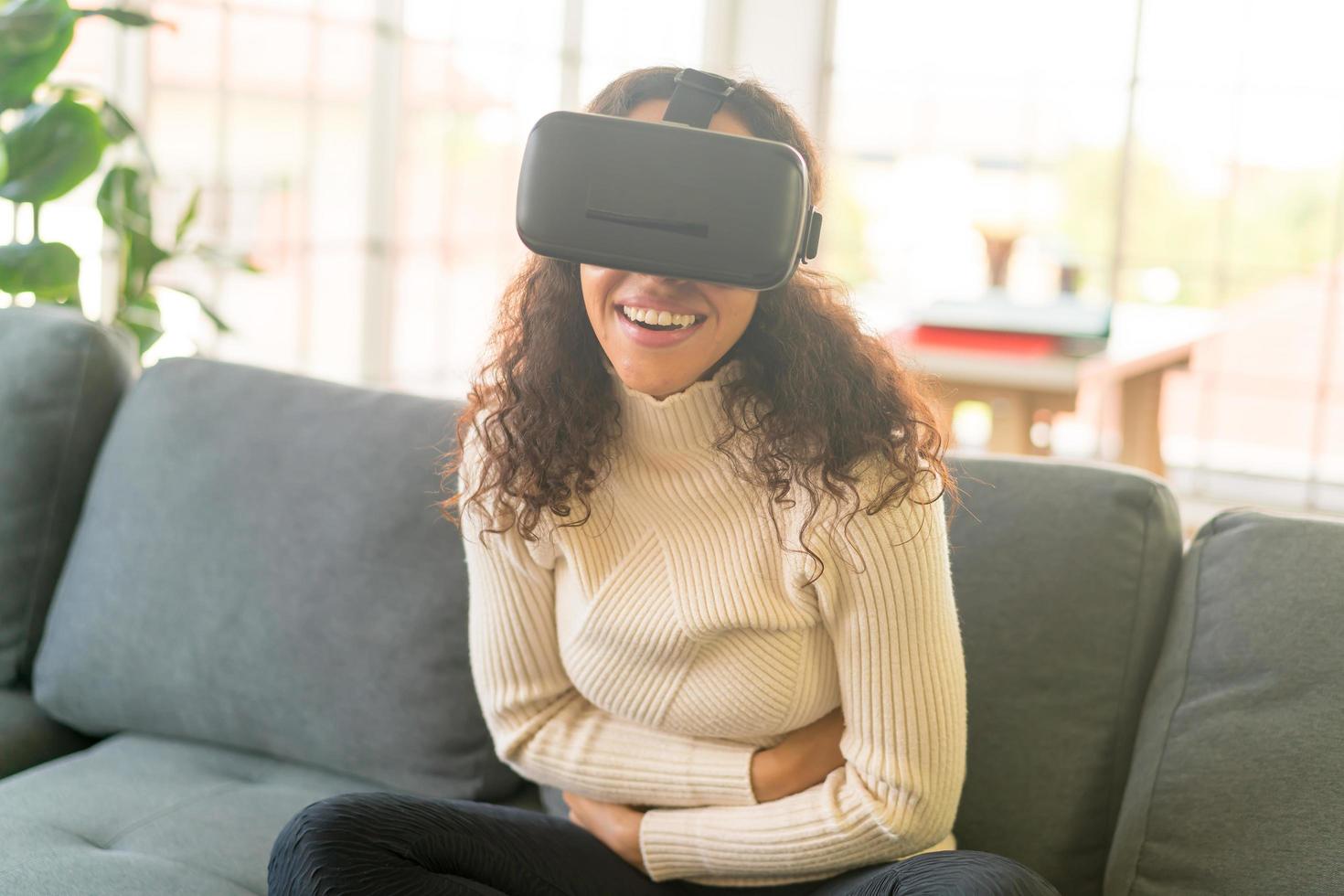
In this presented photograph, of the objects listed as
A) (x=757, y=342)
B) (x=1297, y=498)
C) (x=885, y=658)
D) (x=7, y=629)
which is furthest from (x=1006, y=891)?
(x=1297, y=498)

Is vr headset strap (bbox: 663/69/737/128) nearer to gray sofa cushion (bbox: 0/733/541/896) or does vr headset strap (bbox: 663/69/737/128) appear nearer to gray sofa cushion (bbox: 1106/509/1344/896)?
gray sofa cushion (bbox: 1106/509/1344/896)

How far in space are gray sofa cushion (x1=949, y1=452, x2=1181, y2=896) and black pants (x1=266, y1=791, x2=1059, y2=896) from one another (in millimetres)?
240

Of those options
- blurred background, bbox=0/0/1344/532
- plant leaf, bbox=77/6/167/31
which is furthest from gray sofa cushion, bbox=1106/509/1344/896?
blurred background, bbox=0/0/1344/532

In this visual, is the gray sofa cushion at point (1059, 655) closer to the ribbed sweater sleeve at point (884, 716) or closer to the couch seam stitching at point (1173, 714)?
the couch seam stitching at point (1173, 714)

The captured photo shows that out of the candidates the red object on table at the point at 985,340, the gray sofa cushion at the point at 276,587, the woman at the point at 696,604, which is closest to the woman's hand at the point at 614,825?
the woman at the point at 696,604

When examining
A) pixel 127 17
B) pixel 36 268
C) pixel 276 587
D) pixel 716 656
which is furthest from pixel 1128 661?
pixel 127 17

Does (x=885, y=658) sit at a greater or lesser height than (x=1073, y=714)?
greater

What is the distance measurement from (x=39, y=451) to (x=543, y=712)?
848 mm

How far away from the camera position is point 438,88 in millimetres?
3754

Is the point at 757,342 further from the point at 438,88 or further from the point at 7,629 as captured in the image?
the point at 438,88

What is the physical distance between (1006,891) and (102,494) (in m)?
1.25

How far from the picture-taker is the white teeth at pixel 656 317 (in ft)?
3.68

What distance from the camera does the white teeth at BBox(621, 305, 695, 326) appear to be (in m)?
1.12

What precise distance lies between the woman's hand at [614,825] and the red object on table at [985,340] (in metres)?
2.28
